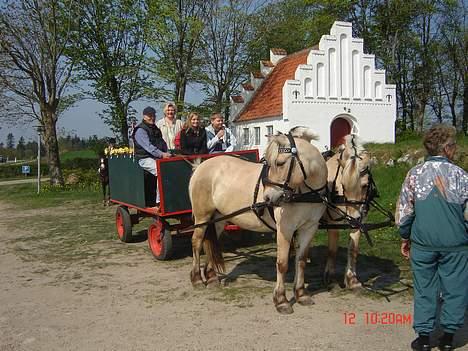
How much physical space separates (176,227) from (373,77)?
16.4m

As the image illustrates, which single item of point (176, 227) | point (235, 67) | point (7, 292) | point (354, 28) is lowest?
point (7, 292)

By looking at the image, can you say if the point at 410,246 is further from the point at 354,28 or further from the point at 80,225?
the point at 354,28

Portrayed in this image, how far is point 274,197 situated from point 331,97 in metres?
16.6

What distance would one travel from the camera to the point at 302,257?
475cm

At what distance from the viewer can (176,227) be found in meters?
6.75

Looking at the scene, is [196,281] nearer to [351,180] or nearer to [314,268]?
[314,268]

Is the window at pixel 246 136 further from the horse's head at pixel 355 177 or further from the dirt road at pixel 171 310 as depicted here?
the horse's head at pixel 355 177

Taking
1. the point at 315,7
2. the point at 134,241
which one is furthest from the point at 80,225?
the point at 315,7

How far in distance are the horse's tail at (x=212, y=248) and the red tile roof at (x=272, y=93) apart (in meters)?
14.1

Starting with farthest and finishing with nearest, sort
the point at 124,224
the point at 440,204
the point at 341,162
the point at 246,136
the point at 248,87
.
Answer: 1. the point at 248,87
2. the point at 246,136
3. the point at 124,224
4. the point at 341,162
5. the point at 440,204

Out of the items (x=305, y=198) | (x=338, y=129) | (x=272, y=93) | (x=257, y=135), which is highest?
(x=272, y=93)

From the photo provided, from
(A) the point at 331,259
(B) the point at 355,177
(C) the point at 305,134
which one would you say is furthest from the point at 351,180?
(A) the point at 331,259

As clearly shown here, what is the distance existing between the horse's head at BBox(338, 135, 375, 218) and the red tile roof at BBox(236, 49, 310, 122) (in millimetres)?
14537

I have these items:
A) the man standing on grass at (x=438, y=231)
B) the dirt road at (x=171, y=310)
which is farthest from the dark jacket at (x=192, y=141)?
the man standing on grass at (x=438, y=231)
